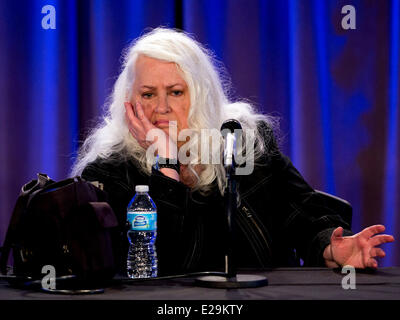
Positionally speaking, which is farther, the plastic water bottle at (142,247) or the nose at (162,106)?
the nose at (162,106)

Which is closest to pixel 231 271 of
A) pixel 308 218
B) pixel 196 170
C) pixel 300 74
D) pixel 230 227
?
pixel 230 227

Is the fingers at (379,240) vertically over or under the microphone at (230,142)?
under

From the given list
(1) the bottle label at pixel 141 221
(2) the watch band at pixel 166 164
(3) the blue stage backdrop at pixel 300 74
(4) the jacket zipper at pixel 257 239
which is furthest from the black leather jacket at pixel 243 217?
(3) the blue stage backdrop at pixel 300 74

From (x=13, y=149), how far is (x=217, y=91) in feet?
3.47

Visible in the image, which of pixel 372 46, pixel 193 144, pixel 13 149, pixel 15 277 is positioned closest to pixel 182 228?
pixel 193 144

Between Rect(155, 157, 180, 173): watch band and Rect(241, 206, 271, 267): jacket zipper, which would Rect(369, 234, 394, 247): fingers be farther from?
Rect(155, 157, 180, 173): watch band

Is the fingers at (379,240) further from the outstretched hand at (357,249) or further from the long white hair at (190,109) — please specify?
the long white hair at (190,109)

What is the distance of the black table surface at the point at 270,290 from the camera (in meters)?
1.07

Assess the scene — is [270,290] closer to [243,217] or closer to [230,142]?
[230,142]

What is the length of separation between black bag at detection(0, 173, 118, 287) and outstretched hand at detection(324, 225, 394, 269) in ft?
2.33

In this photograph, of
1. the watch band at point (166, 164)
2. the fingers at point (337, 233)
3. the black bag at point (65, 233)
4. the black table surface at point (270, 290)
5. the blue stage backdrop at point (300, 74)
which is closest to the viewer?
the black table surface at point (270, 290)

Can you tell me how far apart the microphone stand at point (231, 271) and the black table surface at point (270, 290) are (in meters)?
0.02

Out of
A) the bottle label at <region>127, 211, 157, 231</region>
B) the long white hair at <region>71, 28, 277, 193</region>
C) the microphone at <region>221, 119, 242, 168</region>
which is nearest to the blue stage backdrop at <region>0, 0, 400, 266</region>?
the long white hair at <region>71, 28, 277, 193</region>
